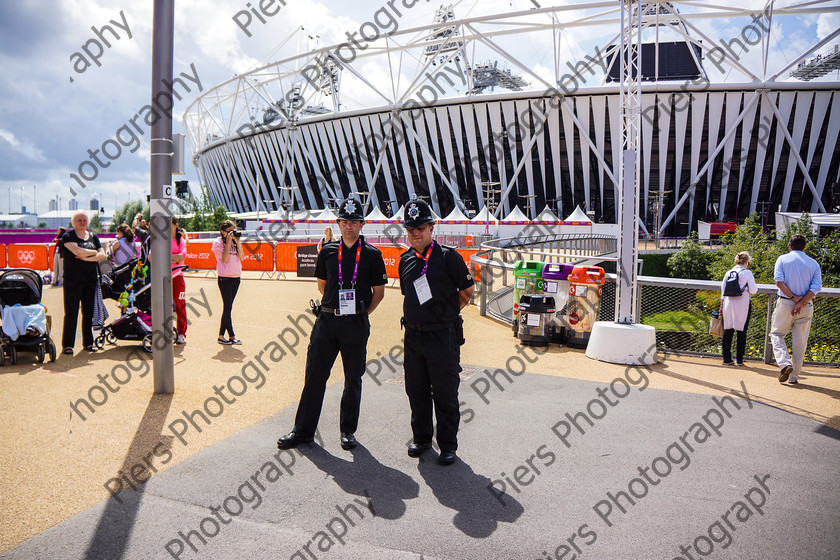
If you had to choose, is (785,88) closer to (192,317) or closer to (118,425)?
(192,317)

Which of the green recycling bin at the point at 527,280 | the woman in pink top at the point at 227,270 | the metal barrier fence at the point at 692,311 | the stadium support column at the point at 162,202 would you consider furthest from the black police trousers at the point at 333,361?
the metal barrier fence at the point at 692,311

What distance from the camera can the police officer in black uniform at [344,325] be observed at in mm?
4840

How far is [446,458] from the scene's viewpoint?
4586 mm

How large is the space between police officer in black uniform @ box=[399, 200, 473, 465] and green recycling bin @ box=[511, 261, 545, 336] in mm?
5452

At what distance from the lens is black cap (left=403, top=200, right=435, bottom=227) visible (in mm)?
4617

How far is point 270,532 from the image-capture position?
3.51m

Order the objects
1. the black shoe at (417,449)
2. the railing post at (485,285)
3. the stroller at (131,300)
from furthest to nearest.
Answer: the railing post at (485,285)
the stroller at (131,300)
the black shoe at (417,449)

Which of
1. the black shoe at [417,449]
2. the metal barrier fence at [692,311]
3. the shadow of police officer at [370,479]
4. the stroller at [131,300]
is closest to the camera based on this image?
the shadow of police officer at [370,479]

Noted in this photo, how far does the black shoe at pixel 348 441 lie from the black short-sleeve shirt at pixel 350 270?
44.6 inches

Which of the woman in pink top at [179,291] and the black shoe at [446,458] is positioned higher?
the woman in pink top at [179,291]

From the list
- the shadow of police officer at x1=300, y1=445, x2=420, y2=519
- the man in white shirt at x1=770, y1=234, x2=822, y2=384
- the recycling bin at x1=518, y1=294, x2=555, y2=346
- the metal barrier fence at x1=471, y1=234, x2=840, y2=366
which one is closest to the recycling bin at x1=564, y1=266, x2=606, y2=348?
the recycling bin at x1=518, y1=294, x2=555, y2=346

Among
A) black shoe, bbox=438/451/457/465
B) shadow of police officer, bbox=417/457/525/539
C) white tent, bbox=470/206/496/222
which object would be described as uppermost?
white tent, bbox=470/206/496/222

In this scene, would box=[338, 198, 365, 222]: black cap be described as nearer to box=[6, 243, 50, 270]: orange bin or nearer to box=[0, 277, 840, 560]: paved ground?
box=[0, 277, 840, 560]: paved ground

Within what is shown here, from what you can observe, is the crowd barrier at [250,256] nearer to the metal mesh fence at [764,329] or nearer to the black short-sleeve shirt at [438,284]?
the metal mesh fence at [764,329]
